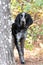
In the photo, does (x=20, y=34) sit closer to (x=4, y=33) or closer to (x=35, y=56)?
(x=35, y=56)

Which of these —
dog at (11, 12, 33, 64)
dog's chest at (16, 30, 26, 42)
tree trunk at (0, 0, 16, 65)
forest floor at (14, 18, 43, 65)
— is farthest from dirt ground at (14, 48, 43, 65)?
tree trunk at (0, 0, 16, 65)

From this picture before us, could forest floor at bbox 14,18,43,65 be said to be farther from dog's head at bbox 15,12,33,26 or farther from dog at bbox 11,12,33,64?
dog's head at bbox 15,12,33,26

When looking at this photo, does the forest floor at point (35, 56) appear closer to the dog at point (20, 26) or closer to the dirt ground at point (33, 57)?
the dirt ground at point (33, 57)

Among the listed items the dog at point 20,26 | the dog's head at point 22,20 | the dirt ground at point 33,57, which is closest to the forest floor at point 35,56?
the dirt ground at point 33,57

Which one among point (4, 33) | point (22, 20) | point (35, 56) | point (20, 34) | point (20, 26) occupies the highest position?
point (4, 33)

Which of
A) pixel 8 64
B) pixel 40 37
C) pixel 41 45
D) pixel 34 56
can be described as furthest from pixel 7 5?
pixel 40 37

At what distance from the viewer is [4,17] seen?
5.72m

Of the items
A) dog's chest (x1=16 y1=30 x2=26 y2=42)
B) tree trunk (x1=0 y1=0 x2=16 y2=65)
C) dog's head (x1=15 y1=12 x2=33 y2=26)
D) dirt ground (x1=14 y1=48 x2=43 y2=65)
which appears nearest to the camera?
tree trunk (x1=0 y1=0 x2=16 y2=65)

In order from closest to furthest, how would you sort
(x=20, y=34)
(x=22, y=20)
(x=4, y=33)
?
(x=4, y=33)
(x=22, y=20)
(x=20, y=34)

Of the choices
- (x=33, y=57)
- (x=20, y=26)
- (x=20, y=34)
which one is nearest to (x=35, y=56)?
(x=33, y=57)

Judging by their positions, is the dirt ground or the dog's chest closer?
the dog's chest

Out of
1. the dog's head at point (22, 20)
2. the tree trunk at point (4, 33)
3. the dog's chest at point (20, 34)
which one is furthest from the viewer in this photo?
the dog's chest at point (20, 34)

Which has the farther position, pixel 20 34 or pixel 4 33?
pixel 20 34

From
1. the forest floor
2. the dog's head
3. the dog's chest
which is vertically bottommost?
the forest floor
